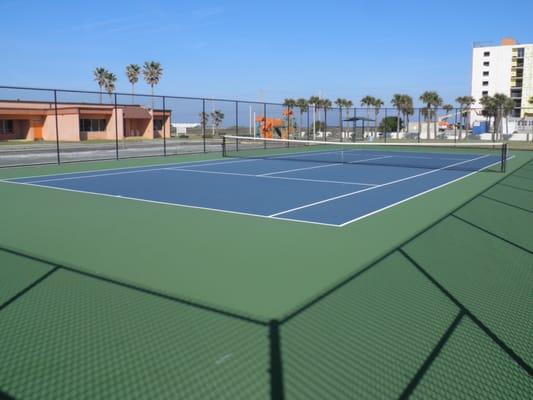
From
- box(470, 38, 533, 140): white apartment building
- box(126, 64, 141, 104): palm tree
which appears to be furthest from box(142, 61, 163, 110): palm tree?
box(470, 38, 533, 140): white apartment building

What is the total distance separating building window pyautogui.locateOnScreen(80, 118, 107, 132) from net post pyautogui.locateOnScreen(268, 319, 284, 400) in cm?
5892

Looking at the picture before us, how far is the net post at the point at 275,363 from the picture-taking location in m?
3.51

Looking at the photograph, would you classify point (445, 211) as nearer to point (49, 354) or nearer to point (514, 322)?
point (514, 322)

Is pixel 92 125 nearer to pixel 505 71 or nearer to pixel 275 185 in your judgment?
pixel 275 185

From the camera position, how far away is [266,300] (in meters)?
5.22

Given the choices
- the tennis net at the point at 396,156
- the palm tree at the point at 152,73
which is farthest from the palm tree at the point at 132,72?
the tennis net at the point at 396,156

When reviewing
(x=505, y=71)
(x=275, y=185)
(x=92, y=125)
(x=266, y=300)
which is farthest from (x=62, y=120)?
(x=505, y=71)

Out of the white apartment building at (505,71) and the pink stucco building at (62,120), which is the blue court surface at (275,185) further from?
the white apartment building at (505,71)

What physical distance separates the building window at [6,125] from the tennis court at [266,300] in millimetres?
52519

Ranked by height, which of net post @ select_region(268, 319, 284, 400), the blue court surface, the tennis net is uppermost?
the tennis net

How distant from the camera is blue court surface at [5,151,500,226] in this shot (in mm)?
10758

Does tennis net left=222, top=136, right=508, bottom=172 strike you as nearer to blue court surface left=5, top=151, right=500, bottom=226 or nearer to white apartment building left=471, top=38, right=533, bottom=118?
blue court surface left=5, top=151, right=500, bottom=226

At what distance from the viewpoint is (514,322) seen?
478cm

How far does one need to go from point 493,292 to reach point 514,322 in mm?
815
